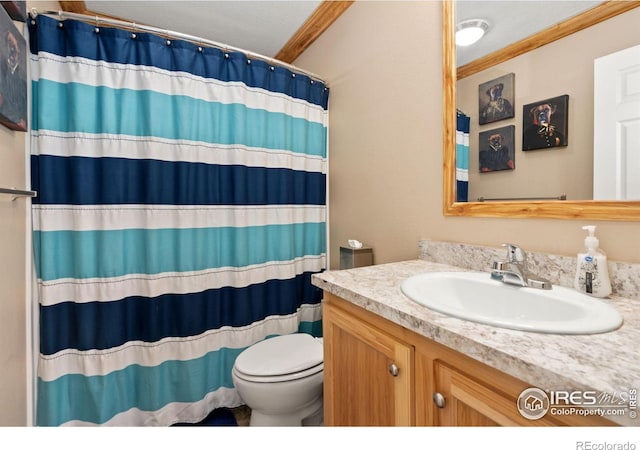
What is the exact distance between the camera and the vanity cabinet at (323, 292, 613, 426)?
51cm

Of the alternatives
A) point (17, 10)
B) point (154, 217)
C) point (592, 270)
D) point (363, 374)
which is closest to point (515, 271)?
point (592, 270)

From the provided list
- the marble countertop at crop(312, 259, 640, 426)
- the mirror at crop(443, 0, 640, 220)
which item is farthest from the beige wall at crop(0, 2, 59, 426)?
the mirror at crop(443, 0, 640, 220)

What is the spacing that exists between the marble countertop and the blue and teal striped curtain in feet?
1.77

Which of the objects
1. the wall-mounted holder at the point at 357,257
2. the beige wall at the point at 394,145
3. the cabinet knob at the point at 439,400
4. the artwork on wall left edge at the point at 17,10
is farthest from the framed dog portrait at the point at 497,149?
the artwork on wall left edge at the point at 17,10

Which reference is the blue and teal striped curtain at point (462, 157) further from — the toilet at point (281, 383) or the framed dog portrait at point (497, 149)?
the toilet at point (281, 383)

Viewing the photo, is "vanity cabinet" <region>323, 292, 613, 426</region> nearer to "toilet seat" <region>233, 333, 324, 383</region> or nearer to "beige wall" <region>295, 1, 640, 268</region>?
"toilet seat" <region>233, 333, 324, 383</region>

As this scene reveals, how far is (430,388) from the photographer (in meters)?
0.62

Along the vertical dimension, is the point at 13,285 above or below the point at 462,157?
below

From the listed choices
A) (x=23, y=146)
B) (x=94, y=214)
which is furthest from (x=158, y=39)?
(x=94, y=214)

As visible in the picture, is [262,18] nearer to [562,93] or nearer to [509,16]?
[509,16]

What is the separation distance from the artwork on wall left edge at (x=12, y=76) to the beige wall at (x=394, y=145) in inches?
56.3

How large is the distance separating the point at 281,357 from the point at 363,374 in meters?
0.60

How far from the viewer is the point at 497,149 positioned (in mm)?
1037
